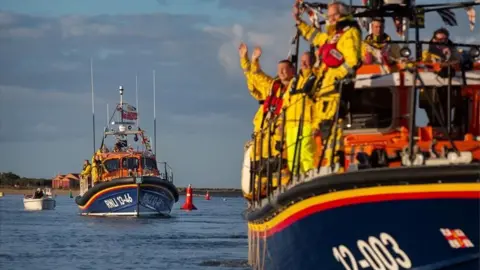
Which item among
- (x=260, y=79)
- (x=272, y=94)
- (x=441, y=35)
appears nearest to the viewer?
(x=441, y=35)


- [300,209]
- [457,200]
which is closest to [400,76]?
[300,209]

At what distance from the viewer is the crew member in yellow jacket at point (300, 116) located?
42.7 ft

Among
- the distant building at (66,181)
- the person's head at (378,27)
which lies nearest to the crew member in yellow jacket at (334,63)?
the person's head at (378,27)

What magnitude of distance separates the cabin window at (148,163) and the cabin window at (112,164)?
1.03 metres

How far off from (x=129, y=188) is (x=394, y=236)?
3281 centimetres

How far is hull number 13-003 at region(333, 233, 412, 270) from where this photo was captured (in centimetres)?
1078

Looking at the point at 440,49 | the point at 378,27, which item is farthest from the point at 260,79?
the point at 440,49

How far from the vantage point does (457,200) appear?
10.3 metres

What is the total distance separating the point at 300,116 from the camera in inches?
520

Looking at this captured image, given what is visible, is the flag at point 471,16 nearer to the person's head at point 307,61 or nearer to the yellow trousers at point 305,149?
the person's head at point 307,61

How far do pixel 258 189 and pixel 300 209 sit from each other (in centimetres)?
361

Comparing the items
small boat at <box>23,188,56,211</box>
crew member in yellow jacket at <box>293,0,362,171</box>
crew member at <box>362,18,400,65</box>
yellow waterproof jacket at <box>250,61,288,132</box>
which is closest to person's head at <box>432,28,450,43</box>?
crew member at <box>362,18,400,65</box>

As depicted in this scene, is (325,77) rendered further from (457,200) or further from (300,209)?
(457,200)

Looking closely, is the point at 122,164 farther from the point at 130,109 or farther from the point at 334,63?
the point at 334,63
